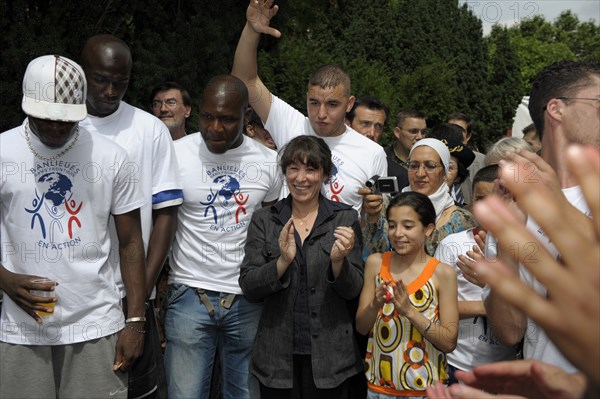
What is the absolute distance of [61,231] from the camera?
9.67 ft

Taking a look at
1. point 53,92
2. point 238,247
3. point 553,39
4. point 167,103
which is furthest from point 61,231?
point 553,39

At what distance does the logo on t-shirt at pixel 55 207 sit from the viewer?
2.93 metres

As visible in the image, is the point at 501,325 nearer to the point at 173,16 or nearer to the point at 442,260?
the point at 442,260

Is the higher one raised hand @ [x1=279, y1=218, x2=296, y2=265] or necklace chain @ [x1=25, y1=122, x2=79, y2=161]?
necklace chain @ [x1=25, y1=122, x2=79, y2=161]

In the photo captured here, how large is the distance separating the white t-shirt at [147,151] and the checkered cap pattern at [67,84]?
0.46 meters

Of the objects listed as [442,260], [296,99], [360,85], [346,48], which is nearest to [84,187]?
[442,260]

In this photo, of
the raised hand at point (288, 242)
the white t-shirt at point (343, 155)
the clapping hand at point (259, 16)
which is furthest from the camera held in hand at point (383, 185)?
the clapping hand at point (259, 16)

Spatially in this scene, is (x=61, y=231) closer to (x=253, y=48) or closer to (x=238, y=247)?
(x=238, y=247)

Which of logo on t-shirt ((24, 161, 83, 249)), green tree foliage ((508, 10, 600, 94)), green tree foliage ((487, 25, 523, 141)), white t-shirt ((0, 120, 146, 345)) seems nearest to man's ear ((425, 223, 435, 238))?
white t-shirt ((0, 120, 146, 345))

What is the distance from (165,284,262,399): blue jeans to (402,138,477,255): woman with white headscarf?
121cm

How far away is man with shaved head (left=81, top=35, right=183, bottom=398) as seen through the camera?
11.2 feet

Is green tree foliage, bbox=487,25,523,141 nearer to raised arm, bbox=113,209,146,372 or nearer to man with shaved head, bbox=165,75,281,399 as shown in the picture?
man with shaved head, bbox=165,75,281,399

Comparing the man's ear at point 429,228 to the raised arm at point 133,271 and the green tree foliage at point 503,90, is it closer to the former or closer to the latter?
the raised arm at point 133,271

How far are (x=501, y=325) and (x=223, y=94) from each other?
81.6 inches
